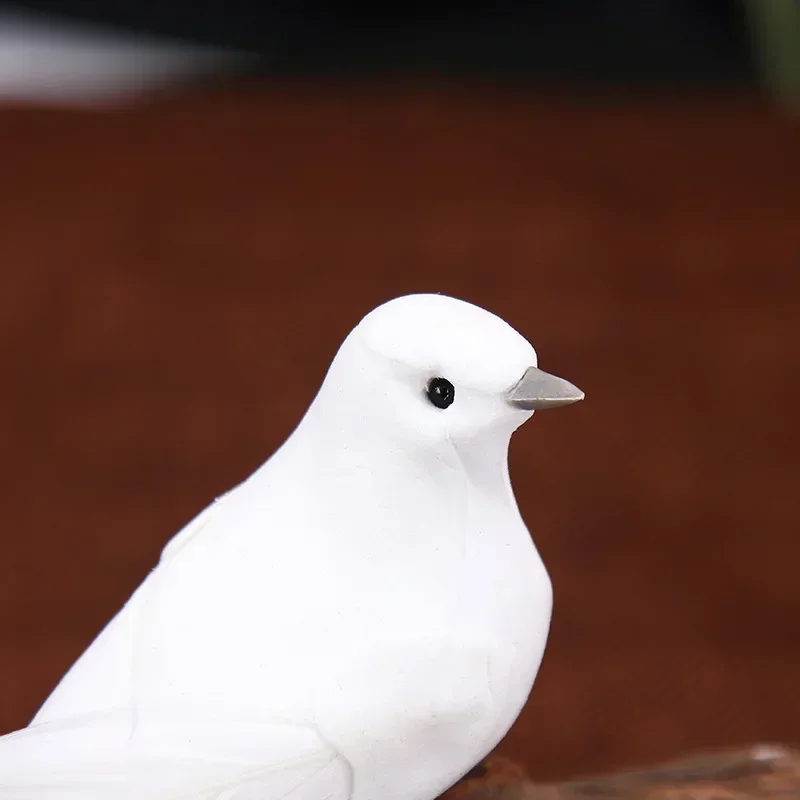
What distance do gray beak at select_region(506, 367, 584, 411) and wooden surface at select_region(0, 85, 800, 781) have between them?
78 cm

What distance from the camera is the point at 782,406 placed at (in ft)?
5.83

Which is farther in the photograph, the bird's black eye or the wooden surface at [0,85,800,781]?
the wooden surface at [0,85,800,781]

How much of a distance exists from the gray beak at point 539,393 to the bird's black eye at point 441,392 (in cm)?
4

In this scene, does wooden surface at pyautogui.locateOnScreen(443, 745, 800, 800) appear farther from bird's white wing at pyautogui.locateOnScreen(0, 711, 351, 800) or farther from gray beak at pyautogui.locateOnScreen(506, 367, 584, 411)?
gray beak at pyautogui.locateOnScreen(506, 367, 584, 411)

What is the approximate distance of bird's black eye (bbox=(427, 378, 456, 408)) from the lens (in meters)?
0.69

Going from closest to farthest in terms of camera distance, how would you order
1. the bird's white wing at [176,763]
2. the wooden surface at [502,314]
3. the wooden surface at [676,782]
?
the bird's white wing at [176,763], the wooden surface at [676,782], the wooden surface at [502,314]

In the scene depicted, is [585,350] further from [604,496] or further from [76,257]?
[76,257]

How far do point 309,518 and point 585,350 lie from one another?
1181 millimetres

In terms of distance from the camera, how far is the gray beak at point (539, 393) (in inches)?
26.4

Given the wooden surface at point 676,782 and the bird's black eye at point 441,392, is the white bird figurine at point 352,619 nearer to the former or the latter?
the bird's black eye at point 441,392

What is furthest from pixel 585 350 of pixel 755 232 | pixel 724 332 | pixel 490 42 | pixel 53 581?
pixel 490 42

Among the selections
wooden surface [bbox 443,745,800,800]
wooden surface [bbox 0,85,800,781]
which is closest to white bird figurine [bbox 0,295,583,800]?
wooden surface [bbox 443,745,800,800]

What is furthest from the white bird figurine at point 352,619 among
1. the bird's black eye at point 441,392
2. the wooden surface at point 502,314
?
the wooden surface at point 502,314

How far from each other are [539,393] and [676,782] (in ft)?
1.50
